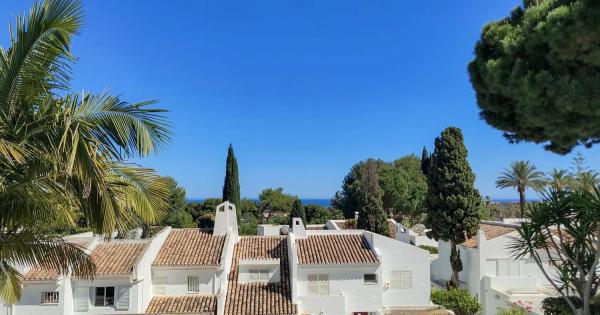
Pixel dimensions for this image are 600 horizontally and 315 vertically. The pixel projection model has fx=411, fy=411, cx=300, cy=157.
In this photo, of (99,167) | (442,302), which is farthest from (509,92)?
(442,302)

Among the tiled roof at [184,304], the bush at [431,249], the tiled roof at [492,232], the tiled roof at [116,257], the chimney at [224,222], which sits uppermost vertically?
the chimney at [224,222]

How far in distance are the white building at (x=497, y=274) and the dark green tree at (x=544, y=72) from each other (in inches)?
754

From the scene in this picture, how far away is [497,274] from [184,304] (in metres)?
21.0

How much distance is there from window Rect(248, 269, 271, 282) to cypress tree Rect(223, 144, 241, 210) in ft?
92.7

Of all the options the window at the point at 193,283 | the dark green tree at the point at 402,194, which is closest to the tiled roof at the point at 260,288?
the window at the point at 193,283

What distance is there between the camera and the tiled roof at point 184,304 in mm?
23422

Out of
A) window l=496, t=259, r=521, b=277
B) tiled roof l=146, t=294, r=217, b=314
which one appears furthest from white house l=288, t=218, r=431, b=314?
window l=496, t=259, r=521, b=277

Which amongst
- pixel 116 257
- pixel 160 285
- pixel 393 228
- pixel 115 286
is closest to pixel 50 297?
pixel 115 286

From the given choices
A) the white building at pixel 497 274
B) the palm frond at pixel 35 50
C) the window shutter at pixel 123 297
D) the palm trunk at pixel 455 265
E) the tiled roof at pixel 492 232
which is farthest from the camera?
the tiled roof at pixel 492 232

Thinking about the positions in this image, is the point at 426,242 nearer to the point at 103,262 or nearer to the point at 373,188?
the point at 373,188

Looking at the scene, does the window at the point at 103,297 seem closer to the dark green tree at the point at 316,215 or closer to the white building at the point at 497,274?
the white building at the point at 497,274

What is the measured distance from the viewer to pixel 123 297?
76.0ft

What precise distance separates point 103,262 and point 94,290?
5.25ft

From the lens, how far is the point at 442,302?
25.7m
